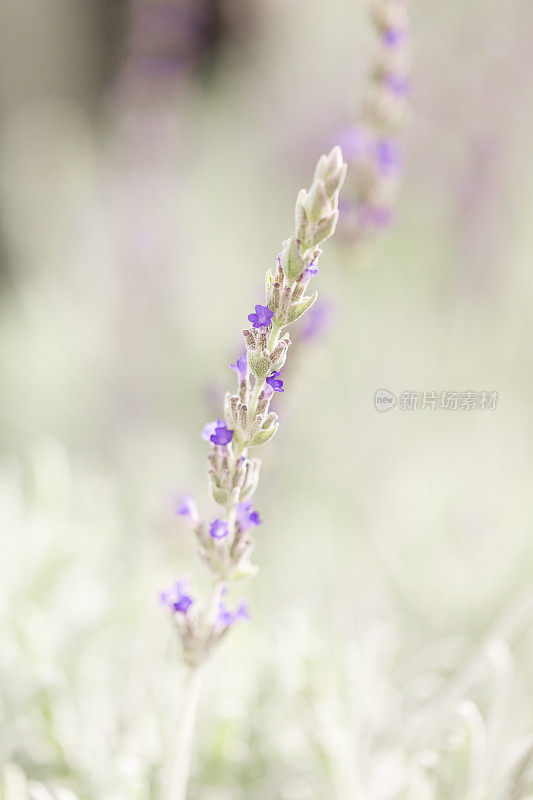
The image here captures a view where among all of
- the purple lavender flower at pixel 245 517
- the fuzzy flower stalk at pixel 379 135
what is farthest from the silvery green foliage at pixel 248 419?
the fuzzy flower stalk at pixel 379 135

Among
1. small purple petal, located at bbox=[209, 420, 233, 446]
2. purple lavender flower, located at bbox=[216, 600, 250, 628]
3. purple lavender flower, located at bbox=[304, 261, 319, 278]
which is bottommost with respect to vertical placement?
purple lavender flower, located at bbox=[216, 600, 250, 628]

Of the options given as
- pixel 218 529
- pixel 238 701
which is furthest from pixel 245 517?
pixel 238 701

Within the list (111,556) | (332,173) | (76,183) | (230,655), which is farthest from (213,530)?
(76,183)

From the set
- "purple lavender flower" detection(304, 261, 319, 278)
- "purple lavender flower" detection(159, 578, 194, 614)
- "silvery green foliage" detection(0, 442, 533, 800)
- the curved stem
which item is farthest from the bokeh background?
"purple lavender flower" detection(304, 261, 319, 278)

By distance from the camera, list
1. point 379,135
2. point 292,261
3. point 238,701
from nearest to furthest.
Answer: point 292,261 < point 238,701 < point 379,135

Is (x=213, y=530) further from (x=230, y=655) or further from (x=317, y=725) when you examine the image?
(x=230, y=655)

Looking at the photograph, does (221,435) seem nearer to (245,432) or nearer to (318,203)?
(245,432)

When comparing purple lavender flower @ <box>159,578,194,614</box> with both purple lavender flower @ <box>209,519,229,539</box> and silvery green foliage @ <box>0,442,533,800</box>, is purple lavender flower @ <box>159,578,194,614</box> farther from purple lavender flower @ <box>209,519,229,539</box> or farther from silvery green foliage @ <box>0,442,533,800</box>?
silvery green foliage @ <box>0,442,533,800</box>
